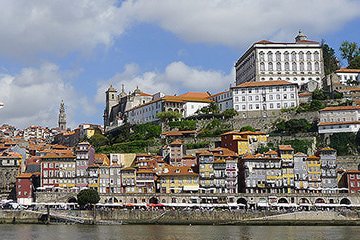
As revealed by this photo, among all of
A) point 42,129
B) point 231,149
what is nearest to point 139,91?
point 231,149

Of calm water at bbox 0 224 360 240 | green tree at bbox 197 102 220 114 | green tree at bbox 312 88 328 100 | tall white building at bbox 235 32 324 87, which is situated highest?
tall white building at bbox 235 32 324 87

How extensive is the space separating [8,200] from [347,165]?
38059 mm

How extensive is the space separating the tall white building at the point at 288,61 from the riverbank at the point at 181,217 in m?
34.9

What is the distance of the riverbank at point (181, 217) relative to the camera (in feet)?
171

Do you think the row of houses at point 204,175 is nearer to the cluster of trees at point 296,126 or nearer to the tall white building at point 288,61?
the cluster of trees at point 296,126

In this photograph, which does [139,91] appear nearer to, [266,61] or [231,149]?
[266,61]

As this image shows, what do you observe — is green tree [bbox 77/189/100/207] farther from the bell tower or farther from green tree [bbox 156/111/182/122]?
the bell tower

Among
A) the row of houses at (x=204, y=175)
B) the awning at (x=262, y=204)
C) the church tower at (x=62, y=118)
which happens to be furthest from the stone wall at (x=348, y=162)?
the church tower at (x=62, y=118)

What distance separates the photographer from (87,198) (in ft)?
181

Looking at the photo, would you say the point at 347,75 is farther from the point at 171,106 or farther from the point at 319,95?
the point at 171,106

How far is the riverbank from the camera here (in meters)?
52.0

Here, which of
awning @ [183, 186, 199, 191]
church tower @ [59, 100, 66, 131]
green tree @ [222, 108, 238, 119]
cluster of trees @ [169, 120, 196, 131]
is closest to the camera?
awning @ [183, 186, 199, 191]

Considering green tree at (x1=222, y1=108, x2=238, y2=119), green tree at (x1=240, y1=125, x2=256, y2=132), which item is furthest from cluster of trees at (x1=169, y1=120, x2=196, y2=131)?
green tree at (x1=240, y1=125, x2=256, y2=132)

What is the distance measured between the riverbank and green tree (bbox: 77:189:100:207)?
1157 mm
